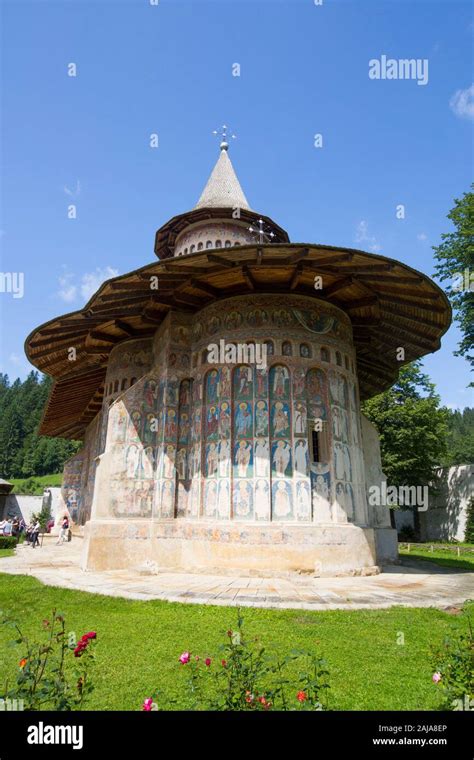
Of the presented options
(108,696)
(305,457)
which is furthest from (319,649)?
(305,457)

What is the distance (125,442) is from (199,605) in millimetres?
7133

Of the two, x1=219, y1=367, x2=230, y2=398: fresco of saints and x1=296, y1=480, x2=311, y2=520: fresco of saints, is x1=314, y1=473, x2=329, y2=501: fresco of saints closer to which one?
x1=296, y1=480, x2=311, y2=520: fresco of saints

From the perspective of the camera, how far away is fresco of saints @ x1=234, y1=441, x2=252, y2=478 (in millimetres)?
11508

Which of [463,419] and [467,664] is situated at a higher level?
[463,419]

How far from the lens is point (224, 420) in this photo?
39.7 ft

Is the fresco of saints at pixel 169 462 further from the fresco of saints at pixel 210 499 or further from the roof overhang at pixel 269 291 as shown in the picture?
the roof overhang at pixel 269 291

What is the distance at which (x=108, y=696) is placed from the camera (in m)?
3.84

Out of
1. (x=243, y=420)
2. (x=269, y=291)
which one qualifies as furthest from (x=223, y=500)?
(x=269, y=291)

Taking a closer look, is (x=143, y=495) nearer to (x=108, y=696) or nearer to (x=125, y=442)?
(x=125, y=442)

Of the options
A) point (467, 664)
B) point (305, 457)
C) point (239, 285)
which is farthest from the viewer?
point (239, 285)

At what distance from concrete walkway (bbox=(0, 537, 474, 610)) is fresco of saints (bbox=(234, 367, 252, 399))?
4.55 meters

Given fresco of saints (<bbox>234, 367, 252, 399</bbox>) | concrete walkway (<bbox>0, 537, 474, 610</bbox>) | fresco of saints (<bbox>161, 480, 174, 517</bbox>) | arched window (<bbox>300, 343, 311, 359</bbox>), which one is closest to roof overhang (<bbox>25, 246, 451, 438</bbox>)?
arched window (<bbox>300, 343, 311, 359</bbox>)
